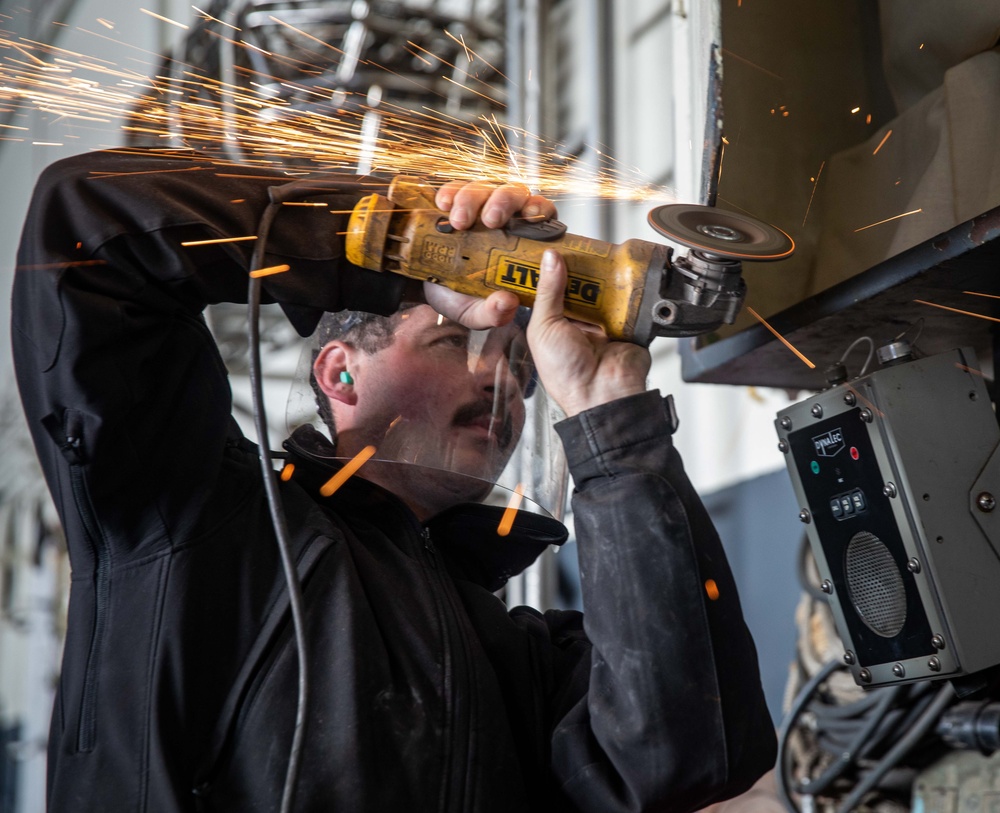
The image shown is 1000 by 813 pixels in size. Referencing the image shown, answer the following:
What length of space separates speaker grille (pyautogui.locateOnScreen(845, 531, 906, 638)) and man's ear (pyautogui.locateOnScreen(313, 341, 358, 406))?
0.83 m

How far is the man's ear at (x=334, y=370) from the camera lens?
67.4 inches

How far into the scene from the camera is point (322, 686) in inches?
54.8

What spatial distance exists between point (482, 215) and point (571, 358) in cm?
24

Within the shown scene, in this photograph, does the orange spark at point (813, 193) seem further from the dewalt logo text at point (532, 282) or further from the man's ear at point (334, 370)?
the man's ear at point (334, 370)

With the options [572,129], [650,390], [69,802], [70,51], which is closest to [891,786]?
[650,390]

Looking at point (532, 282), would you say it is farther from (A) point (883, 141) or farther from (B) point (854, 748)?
(B) point (854, 748)

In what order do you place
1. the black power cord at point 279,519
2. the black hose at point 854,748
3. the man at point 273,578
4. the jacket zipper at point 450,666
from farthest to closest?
1. the black hose at point 854,748
2. the jacket zipper at point 450,666
3. the man at point 273,578
4. the black power cord at point 279,519

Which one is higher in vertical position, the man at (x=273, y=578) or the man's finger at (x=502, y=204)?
the man's finger at (x=502, y=204)

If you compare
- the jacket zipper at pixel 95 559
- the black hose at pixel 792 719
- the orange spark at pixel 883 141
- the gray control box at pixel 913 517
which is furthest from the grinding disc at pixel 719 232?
the black hose at pixel 792 719

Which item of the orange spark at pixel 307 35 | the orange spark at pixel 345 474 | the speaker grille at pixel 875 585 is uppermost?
the orange spark at pixel 307 35

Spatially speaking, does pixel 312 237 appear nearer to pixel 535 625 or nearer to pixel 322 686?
pixel 322 686

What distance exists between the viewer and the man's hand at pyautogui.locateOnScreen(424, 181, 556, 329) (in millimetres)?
1445

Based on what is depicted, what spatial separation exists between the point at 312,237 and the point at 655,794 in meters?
0.90

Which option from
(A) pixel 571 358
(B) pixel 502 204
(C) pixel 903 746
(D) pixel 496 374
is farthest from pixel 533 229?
(C) pixel 903 746
